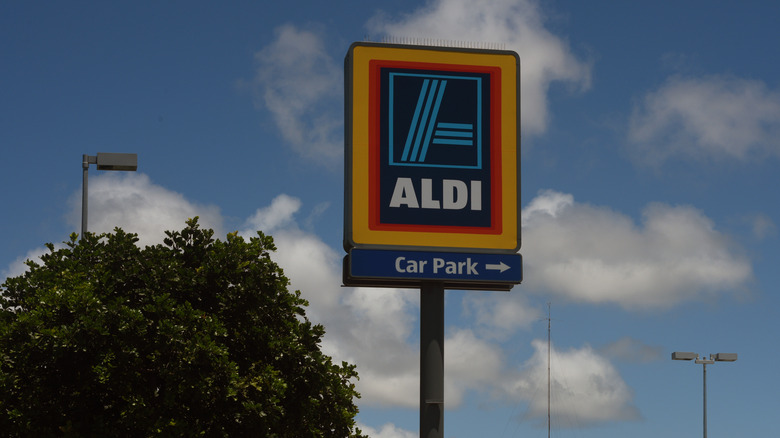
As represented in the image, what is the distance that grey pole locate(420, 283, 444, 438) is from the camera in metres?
14.3

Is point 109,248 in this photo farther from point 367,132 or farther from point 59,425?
point 367,132

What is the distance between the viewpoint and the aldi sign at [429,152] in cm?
1445

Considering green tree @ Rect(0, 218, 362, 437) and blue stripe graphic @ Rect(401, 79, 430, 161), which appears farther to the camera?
green tree @ Rect(0, 218, 362, 437)

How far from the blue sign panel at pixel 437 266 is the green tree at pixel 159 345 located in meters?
8.69

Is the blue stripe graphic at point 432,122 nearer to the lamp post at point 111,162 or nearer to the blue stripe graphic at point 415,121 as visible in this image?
the blue stripe graphic at point 415,121

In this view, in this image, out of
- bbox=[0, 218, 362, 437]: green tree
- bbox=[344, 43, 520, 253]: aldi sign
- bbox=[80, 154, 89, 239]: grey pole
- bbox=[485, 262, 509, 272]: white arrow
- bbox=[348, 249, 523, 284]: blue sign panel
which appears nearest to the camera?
bbox=[348, 249, 523, 284]: blue sign panel

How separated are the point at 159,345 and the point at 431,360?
9.31 meters

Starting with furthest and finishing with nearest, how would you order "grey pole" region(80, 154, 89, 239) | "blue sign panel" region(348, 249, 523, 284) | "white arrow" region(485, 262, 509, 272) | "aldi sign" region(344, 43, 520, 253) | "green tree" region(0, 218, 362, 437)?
"grey pole" region(80, 154, 89, 239) < "green tree" region(0, 218, 362, 437) < "white arrow" region(485, 262, 509, 272) < "aldi sign" region(344, 43, 520, 253) < "blue sign panel" region(348, 249, 523, 284)

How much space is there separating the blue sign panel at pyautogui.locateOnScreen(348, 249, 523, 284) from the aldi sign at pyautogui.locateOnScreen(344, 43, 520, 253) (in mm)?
137

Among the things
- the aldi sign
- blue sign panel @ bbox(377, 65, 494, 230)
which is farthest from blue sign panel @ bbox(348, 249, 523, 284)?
blue sign panel @ bbox(377, 65, 494, 230)

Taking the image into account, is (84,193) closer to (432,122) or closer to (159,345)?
(159,345)

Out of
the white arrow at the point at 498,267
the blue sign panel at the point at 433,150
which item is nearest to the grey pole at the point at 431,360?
the white arrow at the point at 498,267

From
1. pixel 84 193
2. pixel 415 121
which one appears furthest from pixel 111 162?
pixel 415 121

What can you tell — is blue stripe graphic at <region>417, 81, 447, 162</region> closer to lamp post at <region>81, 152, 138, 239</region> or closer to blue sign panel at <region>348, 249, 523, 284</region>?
blue sign panel at <region>348, 249, 523, 284</region>
